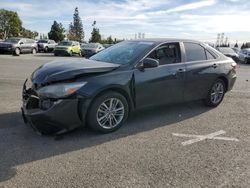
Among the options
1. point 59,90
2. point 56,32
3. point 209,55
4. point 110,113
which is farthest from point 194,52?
point 56,32

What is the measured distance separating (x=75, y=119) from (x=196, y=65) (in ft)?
9.73

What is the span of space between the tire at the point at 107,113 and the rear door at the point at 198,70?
163 cm

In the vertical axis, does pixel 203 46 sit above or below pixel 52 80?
above

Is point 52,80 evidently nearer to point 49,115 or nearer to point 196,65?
point 49,115

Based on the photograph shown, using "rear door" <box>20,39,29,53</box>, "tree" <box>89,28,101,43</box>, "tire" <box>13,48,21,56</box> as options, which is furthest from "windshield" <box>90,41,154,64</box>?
"tree" <box>89,28,101,43</box>

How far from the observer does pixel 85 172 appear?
3.45 metres

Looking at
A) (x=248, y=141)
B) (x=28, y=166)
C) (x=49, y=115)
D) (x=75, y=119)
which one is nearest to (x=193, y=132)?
(x=248, y=141)

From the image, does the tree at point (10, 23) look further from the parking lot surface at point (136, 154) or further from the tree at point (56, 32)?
the parking lot surface at point (136, 154)

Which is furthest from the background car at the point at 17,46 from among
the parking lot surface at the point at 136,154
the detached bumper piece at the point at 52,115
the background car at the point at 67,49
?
the detached bumper piece at the point at 52,115

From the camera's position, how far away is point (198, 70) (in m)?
5.97

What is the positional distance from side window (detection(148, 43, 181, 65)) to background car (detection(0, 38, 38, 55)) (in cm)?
2231

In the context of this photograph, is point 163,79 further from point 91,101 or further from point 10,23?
point 10,23

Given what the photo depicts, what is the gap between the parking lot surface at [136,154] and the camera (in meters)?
3.30

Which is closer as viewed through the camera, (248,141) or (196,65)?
(248,141)
